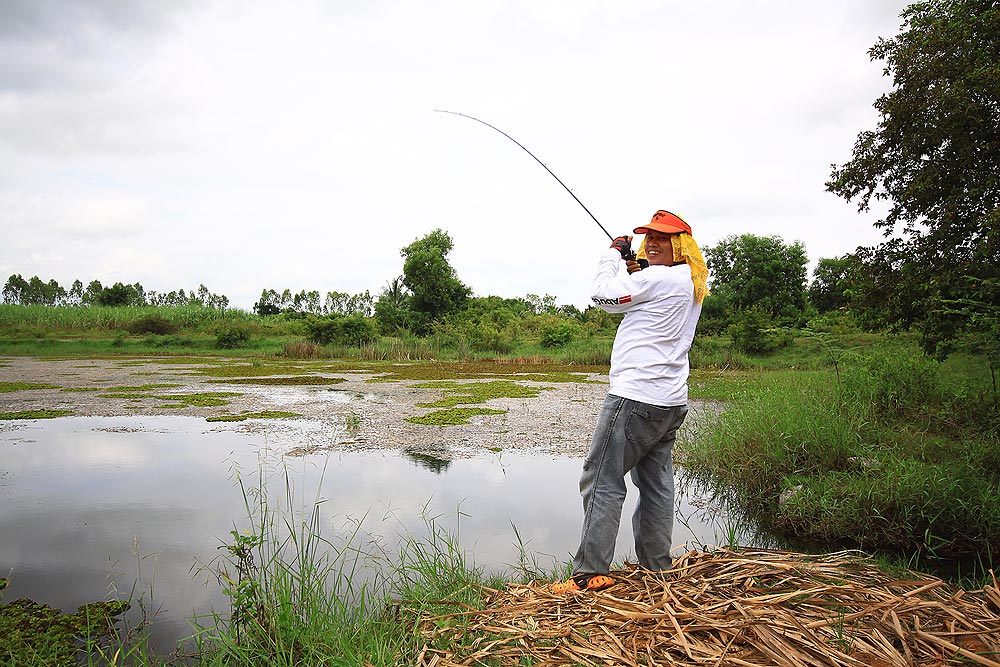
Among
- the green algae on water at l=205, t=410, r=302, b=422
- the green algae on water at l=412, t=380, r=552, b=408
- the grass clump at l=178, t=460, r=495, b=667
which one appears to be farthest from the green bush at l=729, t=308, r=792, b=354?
the grass clump at l=178, t=460, r=495, b=667

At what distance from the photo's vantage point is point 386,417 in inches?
366

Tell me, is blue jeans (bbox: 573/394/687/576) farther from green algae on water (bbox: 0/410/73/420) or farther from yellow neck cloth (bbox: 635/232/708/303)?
green algae on water (bbox: 0/410/73/420)

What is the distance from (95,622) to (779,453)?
4.82 meters

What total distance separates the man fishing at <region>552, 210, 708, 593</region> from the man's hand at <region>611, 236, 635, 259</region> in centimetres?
11

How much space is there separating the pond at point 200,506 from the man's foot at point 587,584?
102 centimetres

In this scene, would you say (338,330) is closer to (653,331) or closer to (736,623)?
(653,331)

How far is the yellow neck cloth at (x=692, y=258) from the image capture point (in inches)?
115

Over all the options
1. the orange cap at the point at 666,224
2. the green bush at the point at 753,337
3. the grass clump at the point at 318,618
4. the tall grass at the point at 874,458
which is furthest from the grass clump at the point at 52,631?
the green bush at the point at 753,337

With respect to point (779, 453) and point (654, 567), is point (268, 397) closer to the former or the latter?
point (779, 453)

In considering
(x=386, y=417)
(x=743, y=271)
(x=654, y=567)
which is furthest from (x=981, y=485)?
(x=743, y=271)

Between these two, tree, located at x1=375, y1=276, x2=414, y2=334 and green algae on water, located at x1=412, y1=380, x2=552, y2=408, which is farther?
tree, located at x1=375, y1=276, x2=414, y2=334

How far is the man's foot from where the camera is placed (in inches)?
108

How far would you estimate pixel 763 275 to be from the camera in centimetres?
2609

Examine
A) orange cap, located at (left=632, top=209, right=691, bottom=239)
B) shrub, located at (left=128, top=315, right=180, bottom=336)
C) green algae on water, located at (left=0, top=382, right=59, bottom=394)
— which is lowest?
green algae on water, located at (left=0, top=382, right=59, bottom=394)
